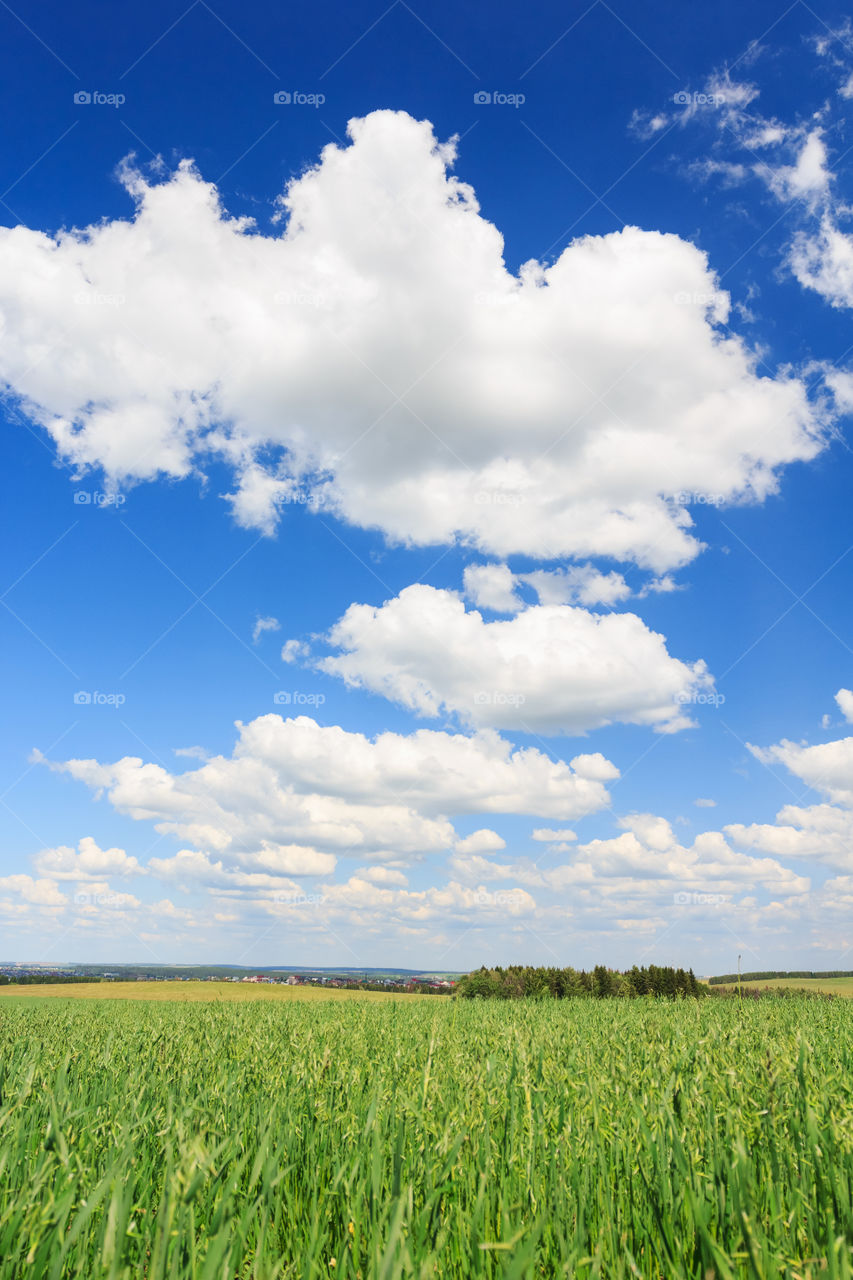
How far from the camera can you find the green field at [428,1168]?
2084 millimetres

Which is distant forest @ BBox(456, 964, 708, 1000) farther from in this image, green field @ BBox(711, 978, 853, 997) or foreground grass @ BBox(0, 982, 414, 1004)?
foreground grass @ BBox(0, 982, 414, 1004)

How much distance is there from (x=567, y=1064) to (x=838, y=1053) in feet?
11.3

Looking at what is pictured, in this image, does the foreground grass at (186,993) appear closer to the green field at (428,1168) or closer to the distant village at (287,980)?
the distant village at (287,980)

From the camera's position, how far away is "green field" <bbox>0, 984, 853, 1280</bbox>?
2.08 metres

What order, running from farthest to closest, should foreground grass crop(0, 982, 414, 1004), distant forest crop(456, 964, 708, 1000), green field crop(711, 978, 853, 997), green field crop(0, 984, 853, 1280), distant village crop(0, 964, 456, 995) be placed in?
distant village crop(0, 964, 456, 995), distant forest crop(456, 964, 708, 1000), foreground grass crop(0, 982, 414, 1004), green field crop(711, 978, 853, 997), green field crop(0, 984, 853, 1280)

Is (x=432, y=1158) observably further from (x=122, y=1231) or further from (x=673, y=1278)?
(x=122, y=1231)

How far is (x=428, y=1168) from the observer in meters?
3.01

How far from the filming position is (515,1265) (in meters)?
1.22

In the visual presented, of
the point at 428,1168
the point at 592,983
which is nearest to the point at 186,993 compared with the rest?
the point at 592,983

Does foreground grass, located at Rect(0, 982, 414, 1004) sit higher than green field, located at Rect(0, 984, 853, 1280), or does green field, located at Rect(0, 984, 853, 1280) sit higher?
green field, located at Rect(0, 984, 853, 1280)

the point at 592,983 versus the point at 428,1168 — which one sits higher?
the point at 428,1168

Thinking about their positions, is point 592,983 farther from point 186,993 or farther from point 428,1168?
point 428,1168

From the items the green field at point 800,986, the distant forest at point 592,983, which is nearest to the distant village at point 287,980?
the distant forest at point 592,983

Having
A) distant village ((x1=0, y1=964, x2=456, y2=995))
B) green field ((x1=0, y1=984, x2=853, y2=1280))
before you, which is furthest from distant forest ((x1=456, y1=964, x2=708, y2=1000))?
green field ((x1=0, y1=984, x2=853, y2=1280))
